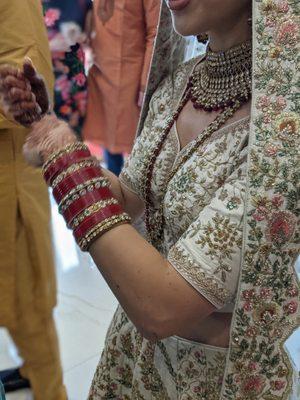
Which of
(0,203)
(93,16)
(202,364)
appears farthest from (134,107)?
(202,364)

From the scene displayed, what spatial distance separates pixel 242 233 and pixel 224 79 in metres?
0.25

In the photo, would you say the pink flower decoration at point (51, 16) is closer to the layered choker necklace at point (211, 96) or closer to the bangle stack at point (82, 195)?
the layered choker necklace at point (211, 96)

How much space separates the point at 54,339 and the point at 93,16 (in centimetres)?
92

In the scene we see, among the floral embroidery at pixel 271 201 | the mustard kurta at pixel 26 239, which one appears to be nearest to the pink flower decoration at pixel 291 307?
the floral embroidery at pixel 271 201

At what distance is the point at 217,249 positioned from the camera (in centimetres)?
59

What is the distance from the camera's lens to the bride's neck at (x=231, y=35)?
68 centimetres

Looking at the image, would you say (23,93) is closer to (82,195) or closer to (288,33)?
(82,195)

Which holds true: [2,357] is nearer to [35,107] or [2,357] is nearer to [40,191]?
[40,191]

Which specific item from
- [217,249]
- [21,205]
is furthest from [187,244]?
[21,205]

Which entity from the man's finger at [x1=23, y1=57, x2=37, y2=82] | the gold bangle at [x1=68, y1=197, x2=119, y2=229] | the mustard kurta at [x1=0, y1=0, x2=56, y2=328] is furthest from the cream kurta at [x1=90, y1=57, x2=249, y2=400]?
the mustard kurta at [x1=0, y1=0, x2=56, y2=328]

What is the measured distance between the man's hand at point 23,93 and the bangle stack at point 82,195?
0.12 meters

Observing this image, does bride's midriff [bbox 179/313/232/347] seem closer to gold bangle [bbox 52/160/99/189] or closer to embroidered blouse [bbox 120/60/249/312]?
embroidered blouse [bbox 120/60/249/312]

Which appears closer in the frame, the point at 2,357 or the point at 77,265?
the point at 2,357

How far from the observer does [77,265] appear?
2.48 m
